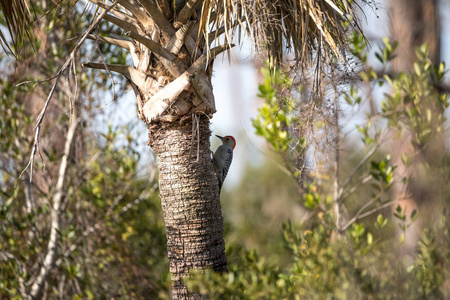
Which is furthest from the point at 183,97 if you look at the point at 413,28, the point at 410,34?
the point at 413,28

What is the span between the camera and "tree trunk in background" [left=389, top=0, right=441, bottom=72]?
689cm

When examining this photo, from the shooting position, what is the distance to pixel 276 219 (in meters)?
14.0

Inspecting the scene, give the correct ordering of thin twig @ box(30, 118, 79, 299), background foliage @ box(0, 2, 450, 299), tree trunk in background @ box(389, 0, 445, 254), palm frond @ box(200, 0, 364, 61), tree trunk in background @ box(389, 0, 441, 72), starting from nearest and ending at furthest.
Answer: palm frond @ box(200, 0, 364, 61) < background foliage @ box(0, 2, 450, 299) < thin twig @ box(30, 118, 79, 299) < tree trunk in background @ box(389, 0, 445, 254) < tree trunk in background @ box(389, 0, 441, 72)

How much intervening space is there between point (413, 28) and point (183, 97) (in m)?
5.12

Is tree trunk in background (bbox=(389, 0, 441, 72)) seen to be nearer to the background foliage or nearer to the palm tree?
the background foliage

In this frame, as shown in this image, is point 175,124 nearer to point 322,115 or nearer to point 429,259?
point 322,115

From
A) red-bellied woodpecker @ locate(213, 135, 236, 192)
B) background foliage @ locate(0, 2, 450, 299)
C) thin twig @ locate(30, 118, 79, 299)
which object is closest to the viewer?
background foliage @ locate(0, 2, 450, 299)

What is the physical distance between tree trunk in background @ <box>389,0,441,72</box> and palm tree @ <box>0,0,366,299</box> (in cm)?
326

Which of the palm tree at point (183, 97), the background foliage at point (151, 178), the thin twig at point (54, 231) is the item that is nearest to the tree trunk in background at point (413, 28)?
the background foliage at point (151, 178)

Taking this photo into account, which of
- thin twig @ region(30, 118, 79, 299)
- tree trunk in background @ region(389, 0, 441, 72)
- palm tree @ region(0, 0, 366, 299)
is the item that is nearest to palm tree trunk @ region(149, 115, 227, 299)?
palm tree @ region(0, 0, 366, 299)

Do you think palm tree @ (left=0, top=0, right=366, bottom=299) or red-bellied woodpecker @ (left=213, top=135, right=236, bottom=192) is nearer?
palm tree @ (left=0, top=0, right=366, bottom=299)

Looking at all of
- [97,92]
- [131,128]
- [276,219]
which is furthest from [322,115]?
[276,219]

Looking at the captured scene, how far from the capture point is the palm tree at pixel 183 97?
379cm

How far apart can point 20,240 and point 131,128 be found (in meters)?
2.25
